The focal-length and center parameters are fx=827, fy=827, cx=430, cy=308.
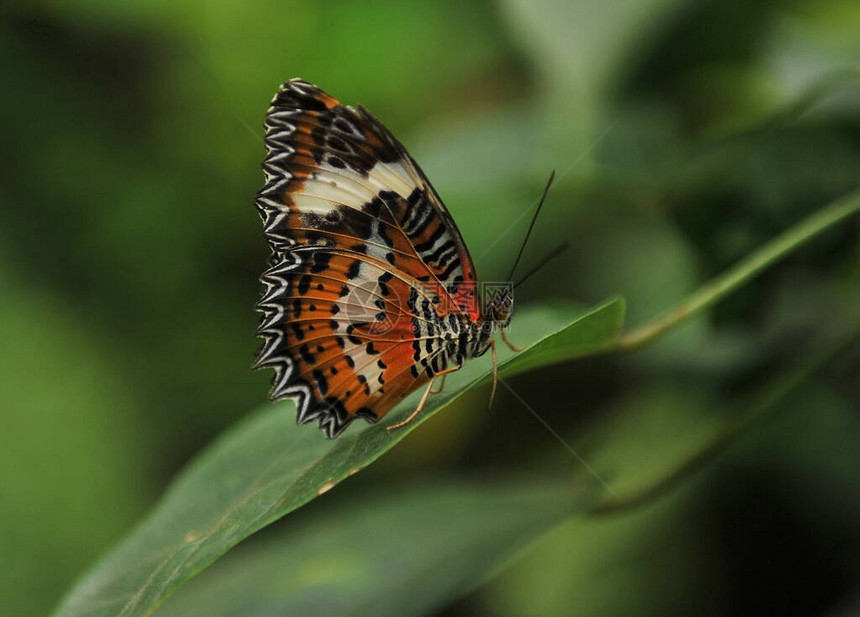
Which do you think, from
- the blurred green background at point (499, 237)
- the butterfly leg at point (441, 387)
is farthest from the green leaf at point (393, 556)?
the blurred green background at point (499, 237)

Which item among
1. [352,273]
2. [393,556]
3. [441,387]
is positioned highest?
[352,273]

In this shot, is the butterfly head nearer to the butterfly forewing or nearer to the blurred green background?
the butterfly forewing

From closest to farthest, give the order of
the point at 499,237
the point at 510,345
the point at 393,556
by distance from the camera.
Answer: the point at 510,345, the point at 393,556, the point at 499,237

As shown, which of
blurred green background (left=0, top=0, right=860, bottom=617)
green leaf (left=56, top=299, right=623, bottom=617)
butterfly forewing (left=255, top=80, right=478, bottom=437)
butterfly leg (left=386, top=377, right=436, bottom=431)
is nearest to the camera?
green leaf (left=56, top=299, right=623, bottom=617)

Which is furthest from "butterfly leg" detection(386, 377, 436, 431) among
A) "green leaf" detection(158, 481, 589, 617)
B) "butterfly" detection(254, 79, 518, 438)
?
"green leaf" detection(158, 481, 589, 617)

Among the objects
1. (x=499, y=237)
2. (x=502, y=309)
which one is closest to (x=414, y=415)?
(x=502, y=309)

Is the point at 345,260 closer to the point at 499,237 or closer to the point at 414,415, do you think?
the point at 414,415

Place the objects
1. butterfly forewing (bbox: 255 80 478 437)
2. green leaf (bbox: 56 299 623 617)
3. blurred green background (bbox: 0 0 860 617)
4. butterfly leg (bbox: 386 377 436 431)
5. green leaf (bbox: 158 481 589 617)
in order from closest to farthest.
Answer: green leaf (bbox: 56 299 623 617) → butterfly leg (bbox: 386 377 436 431) → butterfly forewing (bbox: 255 80 478 437) → green leaf (bbox: 158 481 589 617) → blurred green background (bbox: 0 0 860 617)
